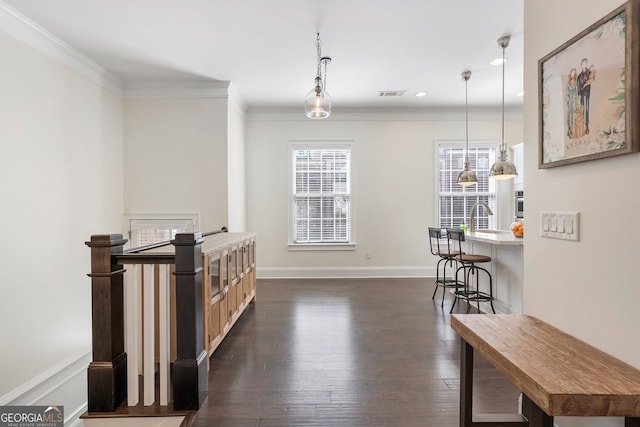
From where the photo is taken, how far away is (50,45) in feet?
10.9

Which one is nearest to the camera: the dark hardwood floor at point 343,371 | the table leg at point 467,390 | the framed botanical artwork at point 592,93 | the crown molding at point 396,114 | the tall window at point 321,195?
the framed botanical artwork at point 592,93

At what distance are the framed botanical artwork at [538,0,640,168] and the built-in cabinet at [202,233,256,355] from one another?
7.50 feet

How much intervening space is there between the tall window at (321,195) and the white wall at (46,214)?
2.97m

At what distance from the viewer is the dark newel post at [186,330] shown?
75.7 inches

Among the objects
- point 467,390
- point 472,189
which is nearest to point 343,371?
point 467,390

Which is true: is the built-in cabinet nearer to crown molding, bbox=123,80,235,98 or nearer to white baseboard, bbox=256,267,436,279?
white baseboard, bbox=256,267,436,279

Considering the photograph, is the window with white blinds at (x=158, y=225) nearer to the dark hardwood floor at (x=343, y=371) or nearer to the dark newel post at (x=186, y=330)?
the dark hardwood floor at (x=343, y=371)

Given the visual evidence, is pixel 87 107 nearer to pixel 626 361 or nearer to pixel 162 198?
pixel 162 198

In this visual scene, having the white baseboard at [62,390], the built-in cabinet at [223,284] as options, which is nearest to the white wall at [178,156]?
Answer: the built-in cabinet at [223,284]

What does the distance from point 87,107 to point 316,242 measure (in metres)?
3.85

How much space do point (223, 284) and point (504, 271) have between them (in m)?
3.06

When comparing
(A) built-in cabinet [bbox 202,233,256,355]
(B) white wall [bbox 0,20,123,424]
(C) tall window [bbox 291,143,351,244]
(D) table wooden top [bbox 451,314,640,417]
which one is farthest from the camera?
(C) tall window [bbox 291,143,351,244]

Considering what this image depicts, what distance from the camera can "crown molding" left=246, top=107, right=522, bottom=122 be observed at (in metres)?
5.82

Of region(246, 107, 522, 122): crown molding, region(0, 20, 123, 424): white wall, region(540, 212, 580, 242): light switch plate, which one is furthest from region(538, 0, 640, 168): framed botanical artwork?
region(246, 107, 522, 122): crown molding
